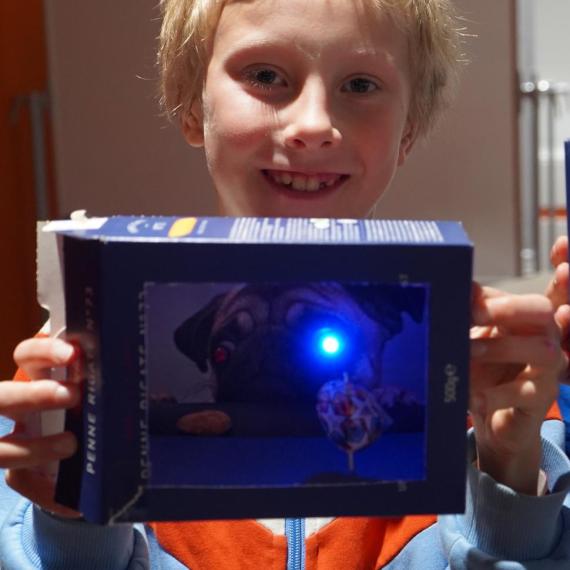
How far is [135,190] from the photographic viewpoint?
296cm

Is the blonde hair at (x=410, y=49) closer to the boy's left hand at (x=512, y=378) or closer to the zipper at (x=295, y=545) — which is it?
the boy's left hand at (x=512, y=378)

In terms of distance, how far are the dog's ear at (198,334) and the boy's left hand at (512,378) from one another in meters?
0.18

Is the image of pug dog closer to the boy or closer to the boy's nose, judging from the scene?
the boy

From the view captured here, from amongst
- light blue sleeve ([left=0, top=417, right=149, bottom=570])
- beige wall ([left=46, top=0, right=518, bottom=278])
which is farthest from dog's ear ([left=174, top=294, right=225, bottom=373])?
beige wall ([left=46, top=0, right=518, bottom=278])

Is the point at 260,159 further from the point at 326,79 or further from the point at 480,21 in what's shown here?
the point at 480,21

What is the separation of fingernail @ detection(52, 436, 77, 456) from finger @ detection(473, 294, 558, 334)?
29 centimetres

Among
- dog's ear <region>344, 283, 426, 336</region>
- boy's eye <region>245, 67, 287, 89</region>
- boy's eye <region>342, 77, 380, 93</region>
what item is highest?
boy's eye <region>245, 67, 287, 89</region>

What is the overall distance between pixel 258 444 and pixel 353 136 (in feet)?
1.31

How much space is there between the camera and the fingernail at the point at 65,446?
625mm

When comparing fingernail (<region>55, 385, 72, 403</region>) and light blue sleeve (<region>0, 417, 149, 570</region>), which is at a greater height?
fingernail (<region>55, 385, 72, 403</region>)

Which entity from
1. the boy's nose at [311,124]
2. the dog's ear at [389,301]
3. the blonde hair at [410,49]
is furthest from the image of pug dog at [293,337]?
the blonde hair at [410,49]

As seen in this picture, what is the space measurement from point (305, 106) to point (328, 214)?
4.3 inches

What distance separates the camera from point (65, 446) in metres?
0.63

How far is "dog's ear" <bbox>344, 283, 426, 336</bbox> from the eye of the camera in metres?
0.57
